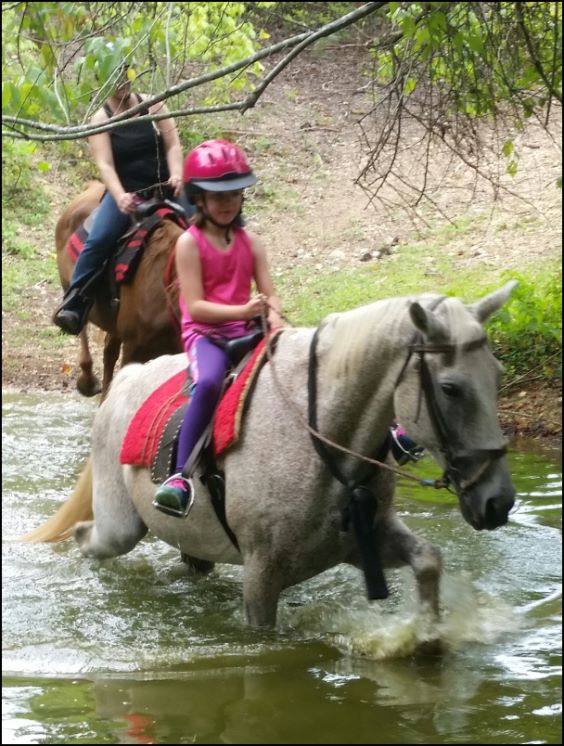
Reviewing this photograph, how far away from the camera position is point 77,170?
19.2m

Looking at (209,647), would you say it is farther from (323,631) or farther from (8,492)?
(8,492)

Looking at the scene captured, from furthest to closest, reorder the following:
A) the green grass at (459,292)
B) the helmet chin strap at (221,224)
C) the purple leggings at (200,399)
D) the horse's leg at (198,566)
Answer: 1. the green grass at (459,292)
2. the horse's leg at (198,566)
3. the helmet chin strap at (221,224)
4. the purple leggings at (200,399)

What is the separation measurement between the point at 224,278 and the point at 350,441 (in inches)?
43.5

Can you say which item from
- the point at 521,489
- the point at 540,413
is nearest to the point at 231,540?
the point at 521,489

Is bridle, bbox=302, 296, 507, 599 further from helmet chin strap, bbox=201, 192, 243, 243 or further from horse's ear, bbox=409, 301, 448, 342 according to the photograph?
helmet chin strap, bbox=201, 192, 243, 243

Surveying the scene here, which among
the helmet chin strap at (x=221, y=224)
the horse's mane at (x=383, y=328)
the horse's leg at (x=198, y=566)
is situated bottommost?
the horse's leg at (x=198, y=566)

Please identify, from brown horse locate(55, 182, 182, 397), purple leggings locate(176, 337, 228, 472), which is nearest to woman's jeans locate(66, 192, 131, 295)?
brown horse locate(55, 182, 182, 397)

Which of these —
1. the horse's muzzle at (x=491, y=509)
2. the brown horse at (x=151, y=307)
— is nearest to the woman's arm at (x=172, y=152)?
the brown horse at (x=151, y=307)

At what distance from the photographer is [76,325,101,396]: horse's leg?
33.5 feet

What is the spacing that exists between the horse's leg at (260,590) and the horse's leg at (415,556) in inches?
19.7

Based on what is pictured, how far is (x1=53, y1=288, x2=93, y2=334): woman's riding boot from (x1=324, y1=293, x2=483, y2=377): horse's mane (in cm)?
418

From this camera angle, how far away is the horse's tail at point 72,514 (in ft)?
21.2

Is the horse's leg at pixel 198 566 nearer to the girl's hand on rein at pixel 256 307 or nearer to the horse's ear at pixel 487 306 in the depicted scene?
the girl's hand on rein at pixel 256 307

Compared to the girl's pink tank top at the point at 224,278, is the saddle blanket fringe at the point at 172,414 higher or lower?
lower
